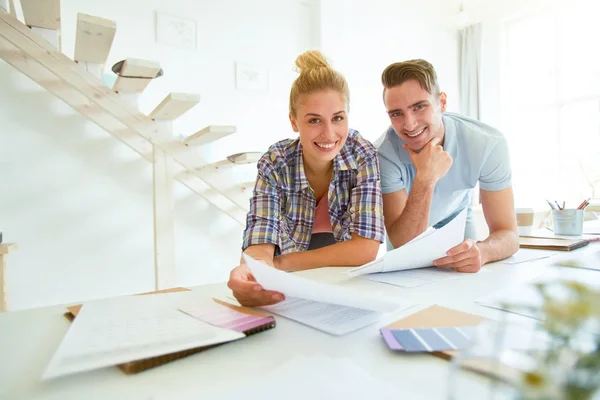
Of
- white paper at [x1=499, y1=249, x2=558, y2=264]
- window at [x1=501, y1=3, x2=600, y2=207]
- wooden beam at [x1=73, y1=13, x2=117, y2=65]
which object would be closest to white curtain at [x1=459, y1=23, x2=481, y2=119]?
window at [x1=501, y1=3, x2=600, y2=207]

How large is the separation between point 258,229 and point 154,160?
140 cm

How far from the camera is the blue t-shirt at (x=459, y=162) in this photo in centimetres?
138

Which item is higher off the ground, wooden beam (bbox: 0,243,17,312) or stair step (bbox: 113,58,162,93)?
stair step (bbox: 113,58,162,93)

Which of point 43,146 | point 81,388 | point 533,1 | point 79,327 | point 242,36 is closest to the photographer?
point 81,388

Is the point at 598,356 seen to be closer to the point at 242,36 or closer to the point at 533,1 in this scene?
the point at 242,36

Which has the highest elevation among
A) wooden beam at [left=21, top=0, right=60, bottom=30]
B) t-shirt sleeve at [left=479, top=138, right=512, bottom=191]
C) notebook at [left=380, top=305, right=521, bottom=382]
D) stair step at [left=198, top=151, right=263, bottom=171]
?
wooden beam at [left=21, top=0, right=60, bottom=30]

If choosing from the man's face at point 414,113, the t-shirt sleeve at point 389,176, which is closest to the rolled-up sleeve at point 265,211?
the t-shirt sleeve at point 389,176

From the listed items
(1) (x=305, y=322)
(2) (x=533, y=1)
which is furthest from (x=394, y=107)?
(2) (x=533, y=1)

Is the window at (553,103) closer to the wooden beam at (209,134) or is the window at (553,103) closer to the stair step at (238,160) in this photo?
the stair step at (238,160)

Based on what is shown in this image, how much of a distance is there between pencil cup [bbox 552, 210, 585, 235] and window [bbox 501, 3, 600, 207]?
299 centimetres

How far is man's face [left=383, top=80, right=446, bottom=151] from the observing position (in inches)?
52.9

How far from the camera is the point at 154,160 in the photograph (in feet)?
7.45

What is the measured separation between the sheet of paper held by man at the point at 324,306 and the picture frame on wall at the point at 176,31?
2.47 m

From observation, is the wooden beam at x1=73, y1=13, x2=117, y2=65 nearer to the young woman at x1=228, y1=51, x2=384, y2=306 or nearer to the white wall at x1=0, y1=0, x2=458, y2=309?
the white wall at x1=0, y1=0, x2=458, y2=309
